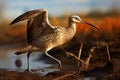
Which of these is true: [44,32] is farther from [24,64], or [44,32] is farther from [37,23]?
[24,64]

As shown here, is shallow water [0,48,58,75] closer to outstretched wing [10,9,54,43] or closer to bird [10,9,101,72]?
bird [10,9,101,72]

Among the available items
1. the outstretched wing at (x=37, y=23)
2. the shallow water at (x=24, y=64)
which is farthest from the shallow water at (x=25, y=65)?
the outstretched wing at (x=37, y=23)

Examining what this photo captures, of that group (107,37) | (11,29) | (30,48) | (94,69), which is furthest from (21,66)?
(11,29)

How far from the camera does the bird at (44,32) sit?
1282 centimetres

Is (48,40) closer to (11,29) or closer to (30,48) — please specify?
(30,48)

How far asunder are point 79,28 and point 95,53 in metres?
2.92

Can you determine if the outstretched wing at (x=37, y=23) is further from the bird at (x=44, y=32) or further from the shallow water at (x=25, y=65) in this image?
the shallow water at (x=25, y=65)

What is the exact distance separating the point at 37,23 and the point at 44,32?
0.27m

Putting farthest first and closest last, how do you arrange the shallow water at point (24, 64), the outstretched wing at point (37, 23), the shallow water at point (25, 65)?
the shallow water at point (24, 64) < the shallow water at point (25, 65) < the outstretched wing at point (37, 23)

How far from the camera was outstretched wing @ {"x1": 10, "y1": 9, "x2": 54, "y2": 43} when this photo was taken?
12789 millimetres

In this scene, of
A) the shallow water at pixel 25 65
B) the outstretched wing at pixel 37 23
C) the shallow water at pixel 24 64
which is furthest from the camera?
the shallow water at pixel 24 64

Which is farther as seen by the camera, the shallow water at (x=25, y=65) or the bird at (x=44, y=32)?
the shallow water at (x=25, y=65)

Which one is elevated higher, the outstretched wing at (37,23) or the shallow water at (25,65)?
the outstretched wing at (37,23)

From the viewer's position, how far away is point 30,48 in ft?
43.5
